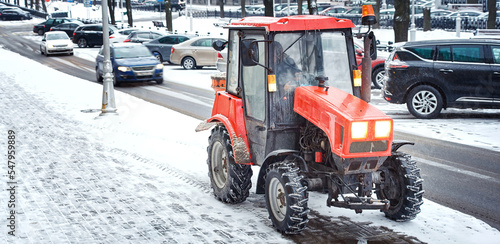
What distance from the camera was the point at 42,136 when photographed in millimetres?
12969

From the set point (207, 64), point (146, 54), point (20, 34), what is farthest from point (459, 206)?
point (20, 34)

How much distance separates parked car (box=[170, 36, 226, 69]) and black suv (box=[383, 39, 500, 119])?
13524 millimetres

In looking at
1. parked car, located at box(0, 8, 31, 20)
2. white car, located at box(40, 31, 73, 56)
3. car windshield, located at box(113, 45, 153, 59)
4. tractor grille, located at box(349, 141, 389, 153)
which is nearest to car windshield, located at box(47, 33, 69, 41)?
white car, located at box(40, 31, 73, 56)

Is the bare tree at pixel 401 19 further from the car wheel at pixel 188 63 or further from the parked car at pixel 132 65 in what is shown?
the car wheel at pixel 188 63

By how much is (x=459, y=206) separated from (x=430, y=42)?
7.62 m

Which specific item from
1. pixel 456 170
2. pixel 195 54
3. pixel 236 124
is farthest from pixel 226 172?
pixel 195 54

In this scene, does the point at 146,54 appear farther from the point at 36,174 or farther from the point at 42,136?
the point at 36,174

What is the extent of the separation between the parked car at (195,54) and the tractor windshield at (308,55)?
20.5 m

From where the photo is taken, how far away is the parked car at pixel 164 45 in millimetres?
30567

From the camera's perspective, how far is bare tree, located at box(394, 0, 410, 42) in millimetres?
22891

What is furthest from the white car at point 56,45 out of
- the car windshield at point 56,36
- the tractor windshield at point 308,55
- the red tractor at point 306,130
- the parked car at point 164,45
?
the tractor windshield at point 308,55

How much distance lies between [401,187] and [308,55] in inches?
70.0

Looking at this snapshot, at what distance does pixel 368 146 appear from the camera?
241 inches

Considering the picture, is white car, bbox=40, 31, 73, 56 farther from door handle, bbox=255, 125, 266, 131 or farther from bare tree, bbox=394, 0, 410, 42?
door handle, bbox=255, 125, 266, 131
